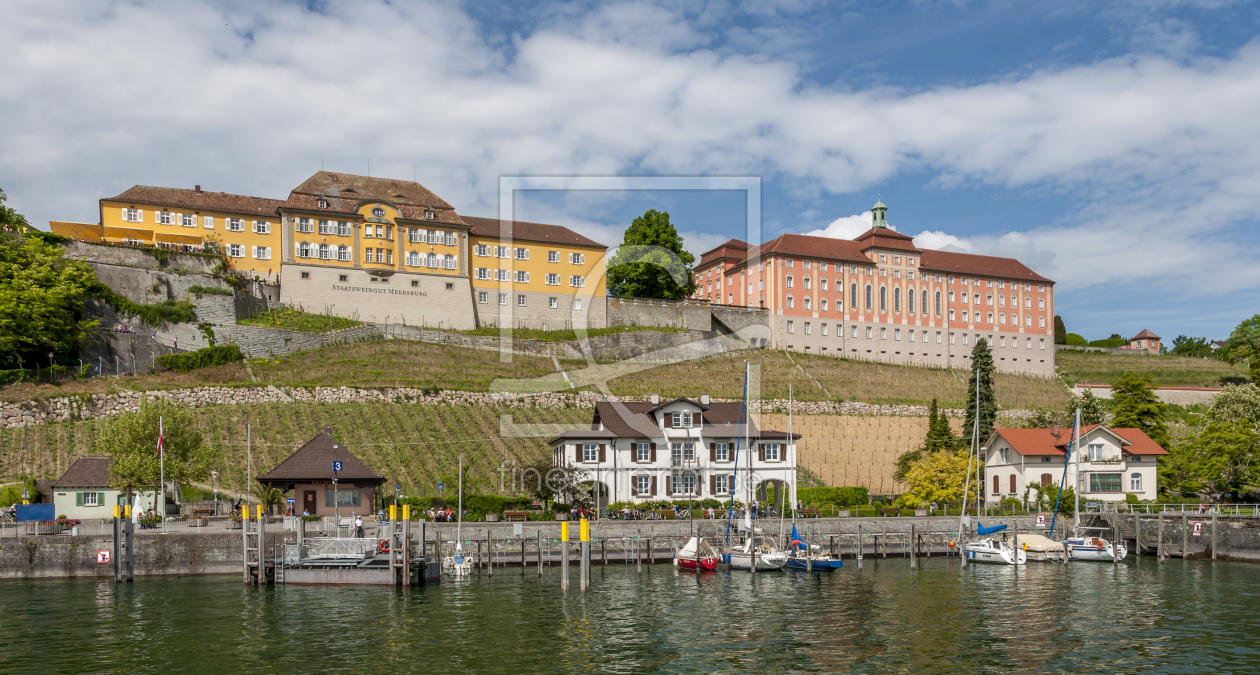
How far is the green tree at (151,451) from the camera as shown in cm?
5347

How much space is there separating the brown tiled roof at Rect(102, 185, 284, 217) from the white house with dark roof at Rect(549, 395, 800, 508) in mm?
46032

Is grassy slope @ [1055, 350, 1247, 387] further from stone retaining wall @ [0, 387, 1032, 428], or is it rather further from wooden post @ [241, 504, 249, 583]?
wooden post @ [241, 504, 249, 583]

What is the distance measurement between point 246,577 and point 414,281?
2223 inches

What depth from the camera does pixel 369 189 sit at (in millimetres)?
102312

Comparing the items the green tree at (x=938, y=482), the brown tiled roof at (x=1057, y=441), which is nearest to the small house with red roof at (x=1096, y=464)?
the brown tiled roof at (x=1057, y=441)

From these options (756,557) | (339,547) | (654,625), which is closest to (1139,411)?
(756,557)

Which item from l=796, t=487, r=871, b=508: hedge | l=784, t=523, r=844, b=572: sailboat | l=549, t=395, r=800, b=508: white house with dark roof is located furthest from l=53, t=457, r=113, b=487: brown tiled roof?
l=796, t=487, r=871, b=508: hedge

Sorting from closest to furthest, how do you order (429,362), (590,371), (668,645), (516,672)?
(516,672) < (668,645) < (429,362) < (590,371)

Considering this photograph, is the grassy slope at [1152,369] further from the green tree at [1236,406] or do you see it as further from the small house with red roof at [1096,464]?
the small house with red roof at [1096,464]

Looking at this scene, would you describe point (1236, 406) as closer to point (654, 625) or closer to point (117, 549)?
point (654, 625)

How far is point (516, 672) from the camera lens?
26.8 meters

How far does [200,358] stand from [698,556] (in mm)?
48672

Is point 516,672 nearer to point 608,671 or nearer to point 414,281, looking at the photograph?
point 608,671

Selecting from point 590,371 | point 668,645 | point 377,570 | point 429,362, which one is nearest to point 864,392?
point 590,371
